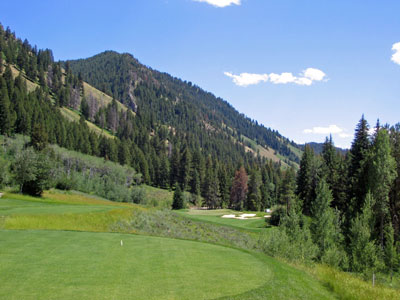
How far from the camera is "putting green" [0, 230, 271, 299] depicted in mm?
9492

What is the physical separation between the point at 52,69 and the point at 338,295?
599ft

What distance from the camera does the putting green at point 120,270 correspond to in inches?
374

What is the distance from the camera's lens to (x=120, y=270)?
38.7ft

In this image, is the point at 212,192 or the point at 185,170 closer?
the point at 212,192

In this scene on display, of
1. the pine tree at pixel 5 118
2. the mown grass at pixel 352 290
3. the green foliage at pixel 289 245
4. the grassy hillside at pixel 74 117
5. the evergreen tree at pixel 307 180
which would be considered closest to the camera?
the mown grass at pixel 352 290

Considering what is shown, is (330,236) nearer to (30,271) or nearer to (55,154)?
(30,271)

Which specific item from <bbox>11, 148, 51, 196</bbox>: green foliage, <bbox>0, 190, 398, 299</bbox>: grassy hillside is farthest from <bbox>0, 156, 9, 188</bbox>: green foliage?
<bbox>0, 190, 398, 299</bbox>: grassy hillside

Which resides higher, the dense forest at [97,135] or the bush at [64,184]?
the dense forest at [97,135]

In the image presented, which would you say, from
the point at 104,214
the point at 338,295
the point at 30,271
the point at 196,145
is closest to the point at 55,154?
the point at 104,214

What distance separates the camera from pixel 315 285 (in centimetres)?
1359

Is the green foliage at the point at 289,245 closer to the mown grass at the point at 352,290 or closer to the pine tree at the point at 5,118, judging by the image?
the mown grass at the point at 352,290

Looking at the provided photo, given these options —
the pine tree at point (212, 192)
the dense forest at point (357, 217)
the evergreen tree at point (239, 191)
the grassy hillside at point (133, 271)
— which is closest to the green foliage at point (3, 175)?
the grassy hillside at point (133, 271)

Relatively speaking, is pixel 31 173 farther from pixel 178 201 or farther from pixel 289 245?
pixel 178 201

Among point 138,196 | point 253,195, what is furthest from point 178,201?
point 253,195
